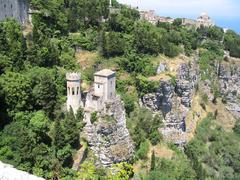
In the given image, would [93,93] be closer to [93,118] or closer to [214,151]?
[93,118]

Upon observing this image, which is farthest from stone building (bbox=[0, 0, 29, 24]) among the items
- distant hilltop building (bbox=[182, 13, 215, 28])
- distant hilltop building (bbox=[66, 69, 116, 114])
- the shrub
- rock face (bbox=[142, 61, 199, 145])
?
distant hilltop building (bbox=[182, 13, 215, 28])

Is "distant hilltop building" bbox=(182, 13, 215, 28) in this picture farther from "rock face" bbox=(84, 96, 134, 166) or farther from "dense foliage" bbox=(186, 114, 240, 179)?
"rock face" bbox=(84, 96, 134, 166)

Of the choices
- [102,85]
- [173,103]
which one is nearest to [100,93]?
[102,85]

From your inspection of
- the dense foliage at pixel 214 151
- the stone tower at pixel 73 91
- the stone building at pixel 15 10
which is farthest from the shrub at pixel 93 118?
the dense foliage at pixel 214 151

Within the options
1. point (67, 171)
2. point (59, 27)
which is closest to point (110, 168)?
point (67, 171)

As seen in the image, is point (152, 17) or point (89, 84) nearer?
point (89, 84)

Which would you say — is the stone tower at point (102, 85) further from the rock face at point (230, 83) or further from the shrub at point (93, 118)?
the rock face at point (230, 83)
